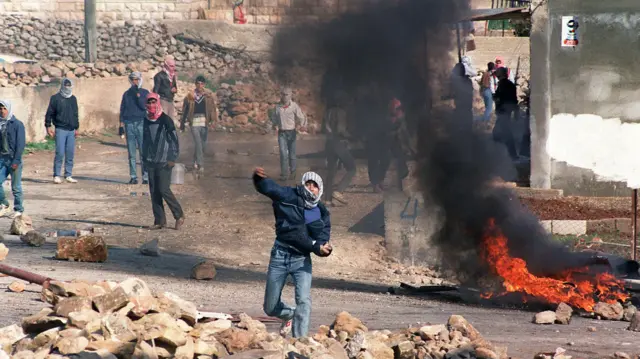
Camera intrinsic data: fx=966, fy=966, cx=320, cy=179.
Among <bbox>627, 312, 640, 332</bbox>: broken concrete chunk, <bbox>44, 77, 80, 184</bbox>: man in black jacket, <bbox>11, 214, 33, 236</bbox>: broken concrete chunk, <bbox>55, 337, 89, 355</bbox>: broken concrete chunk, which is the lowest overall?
<bbox>627, 312, 640, 332</bbox>: broken concrete chunk

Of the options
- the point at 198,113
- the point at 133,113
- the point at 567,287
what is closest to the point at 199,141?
the point at 198,113

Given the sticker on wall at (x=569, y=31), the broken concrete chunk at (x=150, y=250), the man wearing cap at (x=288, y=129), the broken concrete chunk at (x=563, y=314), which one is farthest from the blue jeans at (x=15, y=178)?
the sticker on wall at (x=569, y=31)

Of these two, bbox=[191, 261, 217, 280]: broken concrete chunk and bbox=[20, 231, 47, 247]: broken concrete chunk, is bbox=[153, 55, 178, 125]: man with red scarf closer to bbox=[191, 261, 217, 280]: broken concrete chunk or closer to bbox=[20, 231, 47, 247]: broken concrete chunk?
bbox=[20, 231, 47, 247]: broken concrete chunk

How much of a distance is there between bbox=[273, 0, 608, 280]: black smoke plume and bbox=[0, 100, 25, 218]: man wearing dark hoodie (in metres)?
4.14

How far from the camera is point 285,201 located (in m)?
8.26

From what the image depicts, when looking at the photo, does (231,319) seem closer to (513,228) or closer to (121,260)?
(121,260)

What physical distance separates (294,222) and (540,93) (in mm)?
8540

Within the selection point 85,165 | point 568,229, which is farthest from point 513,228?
point 85,165

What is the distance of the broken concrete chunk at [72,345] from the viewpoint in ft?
23.5

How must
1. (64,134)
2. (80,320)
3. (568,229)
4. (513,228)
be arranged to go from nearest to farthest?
1. (80,320)
2. (513,228)
3. (568,229)
4. (64,134)

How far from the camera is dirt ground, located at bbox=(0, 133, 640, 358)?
945 cm

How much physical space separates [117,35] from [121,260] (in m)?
21.5

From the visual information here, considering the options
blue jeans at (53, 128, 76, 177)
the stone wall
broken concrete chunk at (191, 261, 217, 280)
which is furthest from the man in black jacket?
the stone wall

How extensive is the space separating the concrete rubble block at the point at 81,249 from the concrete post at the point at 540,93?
7.49 metres
